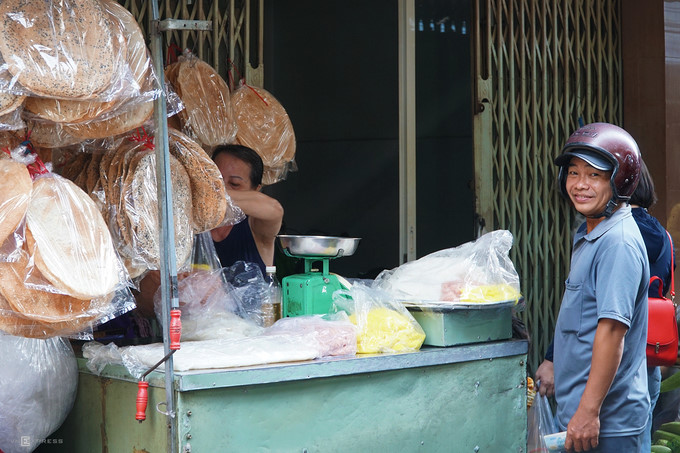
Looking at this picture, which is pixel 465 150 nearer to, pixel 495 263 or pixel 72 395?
pixel 495 263

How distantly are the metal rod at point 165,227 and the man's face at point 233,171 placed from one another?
1155 millimetres

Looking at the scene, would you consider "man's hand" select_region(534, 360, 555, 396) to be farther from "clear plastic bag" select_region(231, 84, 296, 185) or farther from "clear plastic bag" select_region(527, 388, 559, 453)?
"clear plastic bag" select_region(231, 84, 296, 185)

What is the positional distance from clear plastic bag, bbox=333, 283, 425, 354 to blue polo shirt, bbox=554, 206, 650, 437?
0.52 metres

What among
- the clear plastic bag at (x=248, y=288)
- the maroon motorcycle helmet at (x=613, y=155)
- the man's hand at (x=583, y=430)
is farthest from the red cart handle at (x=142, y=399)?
the maroon motorcycle helmet at (x=613, y=155)

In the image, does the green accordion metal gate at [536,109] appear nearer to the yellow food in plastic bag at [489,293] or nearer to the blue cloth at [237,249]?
the blue cloth at [237,249]

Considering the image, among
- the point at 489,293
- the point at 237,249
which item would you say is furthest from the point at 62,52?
the point at 489,293

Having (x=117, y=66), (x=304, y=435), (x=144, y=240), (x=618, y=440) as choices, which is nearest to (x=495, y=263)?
(x=618, y=440)

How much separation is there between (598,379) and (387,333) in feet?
2.39

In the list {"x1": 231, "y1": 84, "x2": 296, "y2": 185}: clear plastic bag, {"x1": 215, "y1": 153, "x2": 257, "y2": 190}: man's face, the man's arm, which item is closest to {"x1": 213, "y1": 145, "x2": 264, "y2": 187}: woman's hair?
{"x1": 215, "y1": 153, "x2": 257, "y2": 190}: man's face

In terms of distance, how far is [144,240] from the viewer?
2.45m

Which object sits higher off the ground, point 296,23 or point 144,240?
point 296,23

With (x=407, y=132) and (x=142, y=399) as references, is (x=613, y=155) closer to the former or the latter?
(x=142, y=399)

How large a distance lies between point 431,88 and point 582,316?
252 cm

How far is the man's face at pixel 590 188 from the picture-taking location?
2.66 metres
